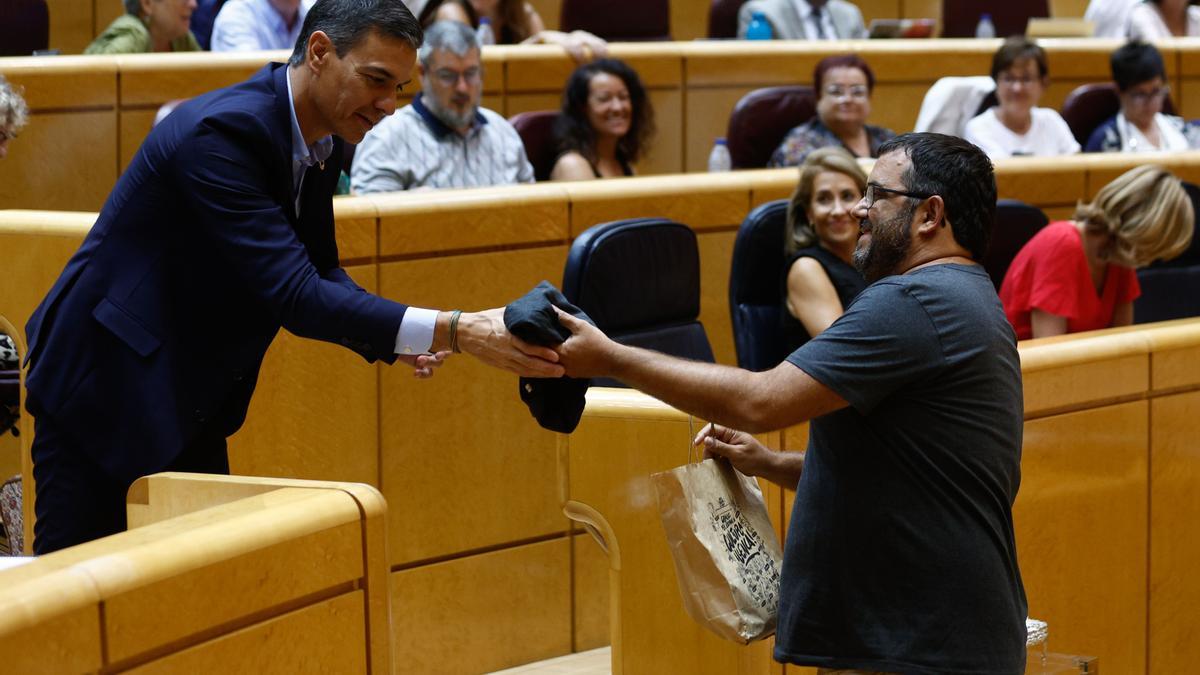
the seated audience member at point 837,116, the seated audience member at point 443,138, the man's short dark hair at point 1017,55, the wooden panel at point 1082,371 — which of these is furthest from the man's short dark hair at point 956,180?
the man's short dark hair at point 1017,55

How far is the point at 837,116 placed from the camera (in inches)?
200

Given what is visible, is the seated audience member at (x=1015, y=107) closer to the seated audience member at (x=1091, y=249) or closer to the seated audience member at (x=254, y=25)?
the seated audience member at (x=1091, y=249)

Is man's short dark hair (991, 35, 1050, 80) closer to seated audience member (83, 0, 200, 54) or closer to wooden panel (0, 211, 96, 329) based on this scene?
seated audience member (83, 0, 200, 54)

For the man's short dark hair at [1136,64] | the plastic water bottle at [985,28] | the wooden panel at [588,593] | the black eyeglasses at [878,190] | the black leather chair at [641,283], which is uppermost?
the plastic water bottle at [985,28]

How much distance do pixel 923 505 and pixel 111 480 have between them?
3.60 ft

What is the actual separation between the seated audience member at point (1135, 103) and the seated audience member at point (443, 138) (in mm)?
2513

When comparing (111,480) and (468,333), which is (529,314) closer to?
(468,333)

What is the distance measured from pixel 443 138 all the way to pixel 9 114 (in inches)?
59.3

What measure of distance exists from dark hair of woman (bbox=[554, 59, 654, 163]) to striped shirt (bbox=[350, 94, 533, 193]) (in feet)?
0.85

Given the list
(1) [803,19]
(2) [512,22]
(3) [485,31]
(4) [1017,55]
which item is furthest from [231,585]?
(1) [803,19]

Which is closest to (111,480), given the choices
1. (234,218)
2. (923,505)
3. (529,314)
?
(234,218)

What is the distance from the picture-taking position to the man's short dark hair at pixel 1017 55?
564cm

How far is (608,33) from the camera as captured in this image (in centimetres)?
643

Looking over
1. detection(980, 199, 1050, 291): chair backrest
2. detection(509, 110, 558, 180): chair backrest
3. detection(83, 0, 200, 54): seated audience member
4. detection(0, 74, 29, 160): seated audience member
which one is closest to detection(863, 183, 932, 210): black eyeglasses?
detection(0, 74, 29, 160): seated audience member
